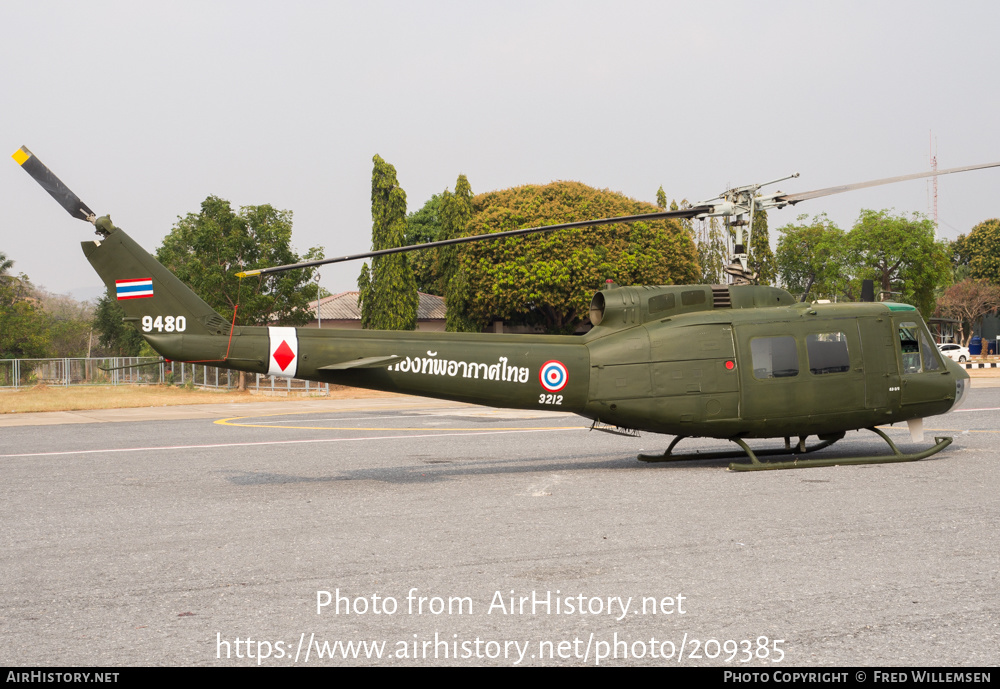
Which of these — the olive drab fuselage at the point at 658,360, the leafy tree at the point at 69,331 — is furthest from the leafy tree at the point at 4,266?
the olive drab fuselage at the point at 658,360

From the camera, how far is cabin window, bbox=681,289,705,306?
13477 millimetres

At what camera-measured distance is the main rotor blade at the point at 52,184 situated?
10547mm

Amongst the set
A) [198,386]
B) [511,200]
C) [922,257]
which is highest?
[511,200]

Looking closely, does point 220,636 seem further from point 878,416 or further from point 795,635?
point 878,416

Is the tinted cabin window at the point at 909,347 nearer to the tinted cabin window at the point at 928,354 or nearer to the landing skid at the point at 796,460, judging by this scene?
the tinted cabin window at the point at 928,354

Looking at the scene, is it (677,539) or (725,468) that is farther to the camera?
(725,468)

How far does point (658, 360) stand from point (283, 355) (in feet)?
19.4

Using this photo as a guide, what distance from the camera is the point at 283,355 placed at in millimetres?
11961

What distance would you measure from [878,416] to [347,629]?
10535 mm

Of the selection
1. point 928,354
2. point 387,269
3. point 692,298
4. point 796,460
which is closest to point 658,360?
point 692,298

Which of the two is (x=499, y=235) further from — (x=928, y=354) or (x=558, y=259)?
(x=558, y=259)

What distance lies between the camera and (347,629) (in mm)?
5801

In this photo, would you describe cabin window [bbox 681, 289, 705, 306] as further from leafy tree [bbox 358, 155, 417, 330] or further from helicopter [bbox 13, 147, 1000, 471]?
leafy tree [bbox 358, 155, 417, 330]

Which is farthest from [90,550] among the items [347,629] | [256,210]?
[256,210]
